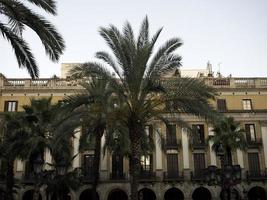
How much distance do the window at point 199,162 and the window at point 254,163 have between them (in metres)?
4.69

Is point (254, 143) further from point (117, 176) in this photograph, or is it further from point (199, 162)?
point (117, 176)

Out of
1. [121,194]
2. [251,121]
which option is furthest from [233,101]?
[121,194]

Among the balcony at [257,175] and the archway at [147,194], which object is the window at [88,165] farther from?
the balcony at [257,175]

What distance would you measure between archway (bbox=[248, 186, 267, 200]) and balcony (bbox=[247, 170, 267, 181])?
43.4 inches

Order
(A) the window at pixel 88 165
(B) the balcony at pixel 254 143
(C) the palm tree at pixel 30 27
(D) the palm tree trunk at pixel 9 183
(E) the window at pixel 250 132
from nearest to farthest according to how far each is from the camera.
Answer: (C) the palm tree at pixel 30 27
(D) the palm tree trunk at pixel 9 183
(A) the window at pixel 88 165
(B) the balcony at pixel 254 143
(E) the window at pixel 250 132

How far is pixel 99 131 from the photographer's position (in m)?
28.0

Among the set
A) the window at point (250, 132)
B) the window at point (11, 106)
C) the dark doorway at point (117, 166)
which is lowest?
the dark doorway at point (117, 166)

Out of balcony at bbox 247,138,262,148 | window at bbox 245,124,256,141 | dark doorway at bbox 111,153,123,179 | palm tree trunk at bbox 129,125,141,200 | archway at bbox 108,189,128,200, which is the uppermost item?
window at bbox 245,124,256,141

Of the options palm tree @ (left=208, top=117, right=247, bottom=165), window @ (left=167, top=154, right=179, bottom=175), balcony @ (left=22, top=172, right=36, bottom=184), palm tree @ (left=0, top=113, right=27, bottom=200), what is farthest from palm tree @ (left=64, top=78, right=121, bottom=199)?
window @ (left=167, top=154, right=179, bottom=175)

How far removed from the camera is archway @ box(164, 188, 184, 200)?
141ft

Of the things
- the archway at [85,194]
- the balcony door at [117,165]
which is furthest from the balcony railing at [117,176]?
the archway at [85,194]

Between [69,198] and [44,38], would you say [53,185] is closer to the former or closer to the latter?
[69,198]

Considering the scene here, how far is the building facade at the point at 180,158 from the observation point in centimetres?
4188

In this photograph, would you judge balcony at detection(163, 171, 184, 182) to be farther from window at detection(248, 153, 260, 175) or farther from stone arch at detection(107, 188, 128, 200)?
window at detection(248, 153, 260, 175)
